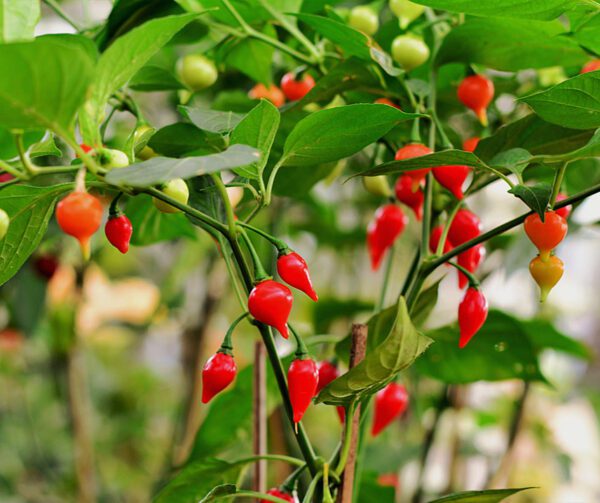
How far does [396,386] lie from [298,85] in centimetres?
24

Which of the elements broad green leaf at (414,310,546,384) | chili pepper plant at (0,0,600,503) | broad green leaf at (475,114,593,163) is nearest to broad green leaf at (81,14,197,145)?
chili pepper plant at (0,0,600,503)

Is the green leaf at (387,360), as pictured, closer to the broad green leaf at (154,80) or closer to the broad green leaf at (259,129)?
the broad green leaf at (259,129)

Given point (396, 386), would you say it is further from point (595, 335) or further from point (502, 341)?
point (595, 335)

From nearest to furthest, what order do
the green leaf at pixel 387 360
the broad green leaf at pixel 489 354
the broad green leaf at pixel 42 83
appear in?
the broad green leaf at pixel 42 83
the green leaf at pixel 387 360
the broad green leaf at pixel 489 354

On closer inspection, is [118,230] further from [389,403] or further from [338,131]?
[389,403]

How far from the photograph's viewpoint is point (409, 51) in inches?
19.2

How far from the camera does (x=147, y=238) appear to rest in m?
0.60

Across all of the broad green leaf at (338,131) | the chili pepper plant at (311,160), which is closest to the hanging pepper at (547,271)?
the chili pepper plant at (311,160)

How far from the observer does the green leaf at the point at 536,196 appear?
37 centimetres

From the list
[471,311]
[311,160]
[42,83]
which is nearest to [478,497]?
[471,311]

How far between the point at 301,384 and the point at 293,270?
2.7 inches

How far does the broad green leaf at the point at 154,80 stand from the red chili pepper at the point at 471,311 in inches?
10.1

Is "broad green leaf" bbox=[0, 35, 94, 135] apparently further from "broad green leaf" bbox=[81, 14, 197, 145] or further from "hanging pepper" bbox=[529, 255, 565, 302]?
"hanging pepper" bbox=[529, 255, 565, 302]

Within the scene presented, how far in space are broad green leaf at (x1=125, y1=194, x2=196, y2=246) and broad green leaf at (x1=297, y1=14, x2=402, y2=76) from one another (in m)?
0.18
